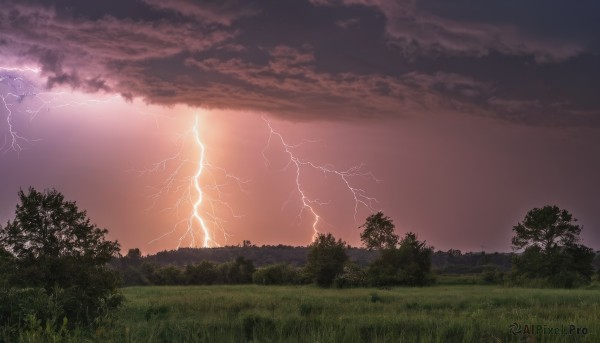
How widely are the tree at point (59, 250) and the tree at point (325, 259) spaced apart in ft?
158

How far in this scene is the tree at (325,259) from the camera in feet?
240

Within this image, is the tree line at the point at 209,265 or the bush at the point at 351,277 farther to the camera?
the bush at the point at 351,277

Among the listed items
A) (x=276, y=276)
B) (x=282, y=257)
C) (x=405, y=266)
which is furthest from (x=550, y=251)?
(x=282, y=257)

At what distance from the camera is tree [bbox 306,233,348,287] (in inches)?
2884

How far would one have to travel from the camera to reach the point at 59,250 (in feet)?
88.6

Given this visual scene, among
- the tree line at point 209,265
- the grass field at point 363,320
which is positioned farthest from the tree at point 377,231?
the grass field at point 363,320

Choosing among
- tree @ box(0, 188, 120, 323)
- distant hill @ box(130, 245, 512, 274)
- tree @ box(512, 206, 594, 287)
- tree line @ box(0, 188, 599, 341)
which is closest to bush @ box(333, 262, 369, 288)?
tree line @ box(0, 188, 599, 341)

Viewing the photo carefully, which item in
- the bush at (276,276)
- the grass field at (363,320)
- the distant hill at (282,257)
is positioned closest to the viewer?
the grass field at (363,320)

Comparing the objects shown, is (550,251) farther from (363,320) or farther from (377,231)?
(363,320)

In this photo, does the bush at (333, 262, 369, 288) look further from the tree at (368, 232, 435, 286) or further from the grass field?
Result: the grass field

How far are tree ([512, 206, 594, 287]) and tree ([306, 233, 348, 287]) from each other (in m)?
24.6

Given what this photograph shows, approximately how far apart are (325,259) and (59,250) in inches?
1992

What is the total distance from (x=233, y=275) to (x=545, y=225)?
50503mm

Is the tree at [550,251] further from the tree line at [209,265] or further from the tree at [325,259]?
the tree at [325,259]
